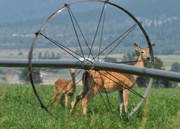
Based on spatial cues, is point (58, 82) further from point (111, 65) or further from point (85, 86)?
point (111, 65)

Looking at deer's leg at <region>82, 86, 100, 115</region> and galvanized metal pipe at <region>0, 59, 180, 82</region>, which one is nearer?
galvanized metal pipe at <region>0, 59, 180, 82</region>

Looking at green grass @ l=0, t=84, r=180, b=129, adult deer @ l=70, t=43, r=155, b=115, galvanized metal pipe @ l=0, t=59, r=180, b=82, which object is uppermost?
galvanized metal pipe @ l=0, t=59, r=180, b=82

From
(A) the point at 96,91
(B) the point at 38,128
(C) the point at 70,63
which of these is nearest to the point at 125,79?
(A) the point at 96,91

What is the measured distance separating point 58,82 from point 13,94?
2.79m

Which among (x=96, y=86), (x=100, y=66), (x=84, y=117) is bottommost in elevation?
(x=84, y=117)

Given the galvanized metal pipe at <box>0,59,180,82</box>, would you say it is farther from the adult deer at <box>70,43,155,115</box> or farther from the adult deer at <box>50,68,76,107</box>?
the adult deer at <box>50,68,76,107</box>

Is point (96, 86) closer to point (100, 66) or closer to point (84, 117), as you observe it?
point (84, 117)

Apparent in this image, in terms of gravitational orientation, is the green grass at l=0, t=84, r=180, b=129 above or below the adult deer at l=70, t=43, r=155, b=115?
below

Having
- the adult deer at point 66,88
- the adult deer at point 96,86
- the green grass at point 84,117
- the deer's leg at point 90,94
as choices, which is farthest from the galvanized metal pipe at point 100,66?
the adult deer at point 66,88

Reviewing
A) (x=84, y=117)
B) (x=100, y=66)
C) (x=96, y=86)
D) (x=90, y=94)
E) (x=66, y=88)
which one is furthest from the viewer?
(x=66, y=88)

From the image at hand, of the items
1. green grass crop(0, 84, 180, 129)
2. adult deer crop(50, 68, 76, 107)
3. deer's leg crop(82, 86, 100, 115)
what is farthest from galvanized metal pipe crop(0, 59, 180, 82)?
adult deer crop(50, 68, 76, 107)

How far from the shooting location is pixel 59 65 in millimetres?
8969

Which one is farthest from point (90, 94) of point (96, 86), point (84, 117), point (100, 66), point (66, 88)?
point (100, 66)

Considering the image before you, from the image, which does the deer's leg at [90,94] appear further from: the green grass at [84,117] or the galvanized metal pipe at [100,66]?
the galvanized metal pipe at [100,66]
